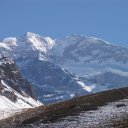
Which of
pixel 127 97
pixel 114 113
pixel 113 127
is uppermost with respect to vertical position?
pixel 127 97

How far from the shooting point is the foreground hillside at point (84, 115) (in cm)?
4742

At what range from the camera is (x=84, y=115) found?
170ft

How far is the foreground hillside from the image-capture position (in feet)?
156

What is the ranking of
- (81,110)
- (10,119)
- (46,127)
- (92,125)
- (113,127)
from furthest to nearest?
(10,119) → (81,110) → (46,127) → (92,125) → (113,127)

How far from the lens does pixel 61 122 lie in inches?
1980

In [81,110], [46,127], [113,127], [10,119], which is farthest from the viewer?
[10,119]

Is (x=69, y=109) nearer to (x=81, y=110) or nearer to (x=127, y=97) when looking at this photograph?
(x=81, y=110)

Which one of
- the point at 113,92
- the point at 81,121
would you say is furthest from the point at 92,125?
the point at 113,92

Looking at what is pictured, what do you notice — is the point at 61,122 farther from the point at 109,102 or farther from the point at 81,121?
the point at 109,102

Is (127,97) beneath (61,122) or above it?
above

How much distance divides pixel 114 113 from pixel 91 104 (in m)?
7.77

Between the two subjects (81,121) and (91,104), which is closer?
(81,121)

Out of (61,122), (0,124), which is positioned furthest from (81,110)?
(0,124)

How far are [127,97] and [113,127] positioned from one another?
17642 millimetres
